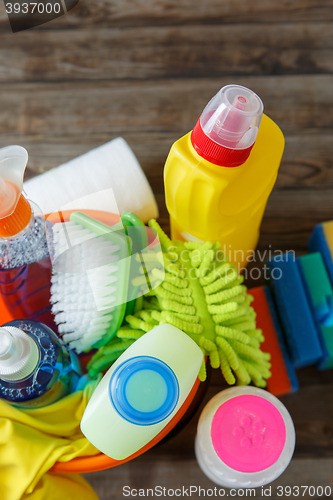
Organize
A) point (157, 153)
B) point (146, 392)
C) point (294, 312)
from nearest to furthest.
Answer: point (146, 392), point (294, 312), point (157, 153)

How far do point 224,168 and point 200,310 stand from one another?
0.13 metres

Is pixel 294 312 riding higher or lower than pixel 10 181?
lower

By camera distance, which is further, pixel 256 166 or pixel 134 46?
pixel 134 46

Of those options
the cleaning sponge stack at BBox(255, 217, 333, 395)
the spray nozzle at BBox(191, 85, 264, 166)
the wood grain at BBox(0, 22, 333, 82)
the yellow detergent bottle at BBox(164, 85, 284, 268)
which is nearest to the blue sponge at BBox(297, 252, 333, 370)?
the cleaning sponge stack at BBox(255, 217, 333, 395)

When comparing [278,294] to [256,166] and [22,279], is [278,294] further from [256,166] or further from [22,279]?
[22,279]

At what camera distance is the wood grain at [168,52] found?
0.64 meters

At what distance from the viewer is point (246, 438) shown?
14.9 inches

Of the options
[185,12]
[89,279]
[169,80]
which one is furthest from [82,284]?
[185,12]

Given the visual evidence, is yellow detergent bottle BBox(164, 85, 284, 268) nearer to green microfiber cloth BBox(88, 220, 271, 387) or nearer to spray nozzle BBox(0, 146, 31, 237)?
green microfiber cloth BBox(88, 220, 271, 387)

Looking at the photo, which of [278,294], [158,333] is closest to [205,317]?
[158,333]

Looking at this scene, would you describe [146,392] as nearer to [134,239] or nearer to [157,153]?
[134,239]

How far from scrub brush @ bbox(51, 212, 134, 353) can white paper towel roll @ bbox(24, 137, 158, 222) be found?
11cm

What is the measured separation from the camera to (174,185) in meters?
0.40

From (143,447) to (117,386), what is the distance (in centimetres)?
8
